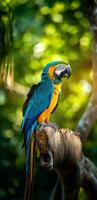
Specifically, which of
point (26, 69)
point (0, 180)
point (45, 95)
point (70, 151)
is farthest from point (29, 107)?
point (26, 69)

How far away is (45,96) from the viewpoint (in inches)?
191

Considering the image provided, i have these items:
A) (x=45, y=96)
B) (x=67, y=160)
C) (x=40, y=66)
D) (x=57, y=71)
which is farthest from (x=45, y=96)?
(x=40, y=66)

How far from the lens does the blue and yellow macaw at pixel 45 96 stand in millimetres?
4770

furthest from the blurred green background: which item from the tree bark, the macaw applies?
the macaw

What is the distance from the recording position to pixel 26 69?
355 inches

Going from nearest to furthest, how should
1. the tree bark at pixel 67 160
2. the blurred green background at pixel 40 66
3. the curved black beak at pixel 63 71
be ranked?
1. the tree bark at pixel 67 160
2. the curved black beak at pixel 63 71
3. the blurred green background at pixel 40 66

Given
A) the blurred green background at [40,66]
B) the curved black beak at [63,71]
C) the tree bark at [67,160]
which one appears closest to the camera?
the tree bark at [67,160]

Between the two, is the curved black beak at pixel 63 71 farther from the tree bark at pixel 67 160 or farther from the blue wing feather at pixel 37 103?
the tree bark at pixel 67 160

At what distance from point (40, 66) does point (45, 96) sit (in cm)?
407

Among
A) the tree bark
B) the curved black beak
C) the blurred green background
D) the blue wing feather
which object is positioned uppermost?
the blurred green background

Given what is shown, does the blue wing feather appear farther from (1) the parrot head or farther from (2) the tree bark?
(2) the tree bark

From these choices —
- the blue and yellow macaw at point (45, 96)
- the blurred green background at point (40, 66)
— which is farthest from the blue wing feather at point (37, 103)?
the blurred green background at point (40, 66)

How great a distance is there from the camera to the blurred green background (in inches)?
317

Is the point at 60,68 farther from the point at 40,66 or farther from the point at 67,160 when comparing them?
the point at 40,66
